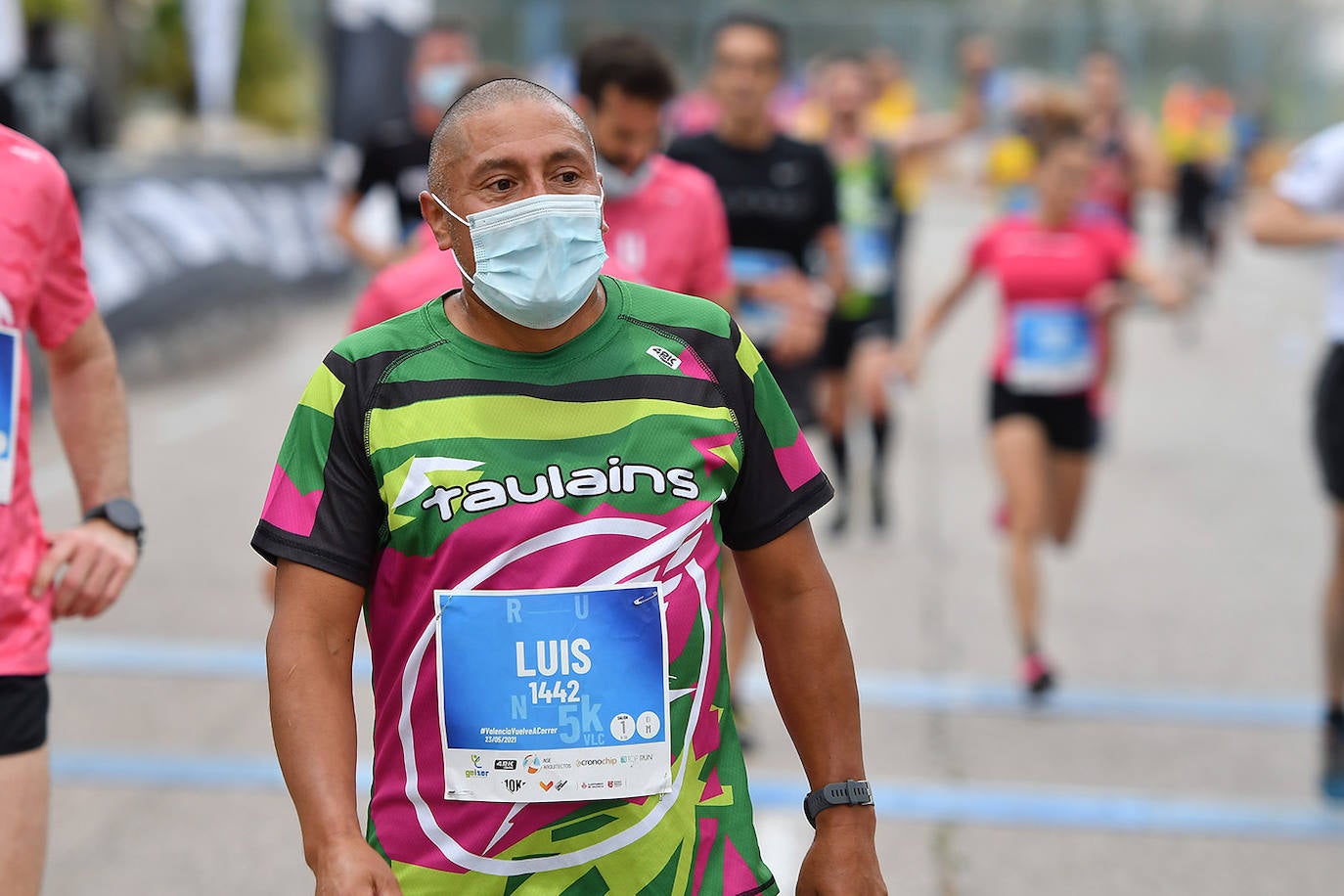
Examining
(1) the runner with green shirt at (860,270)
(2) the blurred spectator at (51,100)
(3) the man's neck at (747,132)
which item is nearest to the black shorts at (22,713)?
(3) the man's neck at (747,132)

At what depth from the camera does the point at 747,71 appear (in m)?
6.54

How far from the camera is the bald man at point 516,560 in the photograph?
244 cm

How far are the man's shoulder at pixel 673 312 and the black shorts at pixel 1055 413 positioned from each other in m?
4.61

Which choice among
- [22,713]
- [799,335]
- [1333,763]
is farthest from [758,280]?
[22,713]

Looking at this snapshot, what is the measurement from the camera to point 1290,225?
5539mm

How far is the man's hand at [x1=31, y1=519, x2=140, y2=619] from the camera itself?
3.21 meters

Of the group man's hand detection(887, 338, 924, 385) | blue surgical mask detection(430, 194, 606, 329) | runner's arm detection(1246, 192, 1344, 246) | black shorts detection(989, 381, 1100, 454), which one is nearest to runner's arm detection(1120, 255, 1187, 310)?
black shorts detection(989, 381, 1100, 454)

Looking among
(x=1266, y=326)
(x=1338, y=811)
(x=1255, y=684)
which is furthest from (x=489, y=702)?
(x=1266, y=326)

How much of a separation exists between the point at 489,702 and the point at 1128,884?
2949 millimetres

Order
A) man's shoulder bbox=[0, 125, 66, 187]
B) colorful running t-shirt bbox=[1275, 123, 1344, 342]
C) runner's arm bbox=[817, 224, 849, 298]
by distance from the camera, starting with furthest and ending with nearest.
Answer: runner's arm bbox=[817, 224, 849, 298] → colorful running t-shirt bbox=[1275, 123, 1344, 342] → man's shoulder bbox=[0, 125, 66, 187]

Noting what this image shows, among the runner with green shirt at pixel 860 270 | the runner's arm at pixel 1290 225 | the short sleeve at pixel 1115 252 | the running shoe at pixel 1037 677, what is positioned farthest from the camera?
the runner with green shirt at pixel 860 270

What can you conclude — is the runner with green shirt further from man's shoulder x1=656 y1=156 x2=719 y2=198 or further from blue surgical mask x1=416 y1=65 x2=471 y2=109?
man's shoulder x1=656 y1=156 x2=719 y2=198

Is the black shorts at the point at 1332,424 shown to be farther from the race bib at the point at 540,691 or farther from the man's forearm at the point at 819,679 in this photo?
the race bib at the point at 540,691

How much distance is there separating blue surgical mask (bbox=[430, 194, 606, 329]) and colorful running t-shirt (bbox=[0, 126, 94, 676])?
1.01 metres
